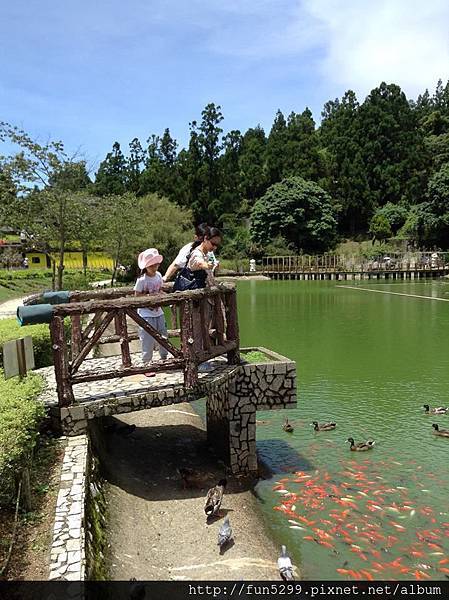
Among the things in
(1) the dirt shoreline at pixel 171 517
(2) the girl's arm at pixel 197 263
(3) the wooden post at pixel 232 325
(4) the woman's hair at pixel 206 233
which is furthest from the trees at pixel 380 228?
(2) the girl's arm at pixel 197 263

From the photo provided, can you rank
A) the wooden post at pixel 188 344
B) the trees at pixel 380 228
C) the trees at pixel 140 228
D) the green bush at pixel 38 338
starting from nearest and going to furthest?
1. the wooden post at pixel 188 344
2. the green bush at pixel 38 338
3. the trees at pixel 140 228
4. the trees at pixel 380 228

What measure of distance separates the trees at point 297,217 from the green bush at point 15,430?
200ft

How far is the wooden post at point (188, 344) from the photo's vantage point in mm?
7086

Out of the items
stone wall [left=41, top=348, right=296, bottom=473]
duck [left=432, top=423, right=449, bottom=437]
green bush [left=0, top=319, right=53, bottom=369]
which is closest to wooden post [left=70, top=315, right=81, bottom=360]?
stone wall [left=41, top=348, right=296, bottom=473]

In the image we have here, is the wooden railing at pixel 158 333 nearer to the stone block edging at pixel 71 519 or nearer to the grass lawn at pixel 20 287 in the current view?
the stone block edging at pixel 71 519

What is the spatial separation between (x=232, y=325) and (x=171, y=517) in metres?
2.92

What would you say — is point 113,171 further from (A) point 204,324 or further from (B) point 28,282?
(A) point 204,324

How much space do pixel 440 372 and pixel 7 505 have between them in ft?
43.9

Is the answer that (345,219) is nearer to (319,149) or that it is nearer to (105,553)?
(319,149)

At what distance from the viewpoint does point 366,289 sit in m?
45.3

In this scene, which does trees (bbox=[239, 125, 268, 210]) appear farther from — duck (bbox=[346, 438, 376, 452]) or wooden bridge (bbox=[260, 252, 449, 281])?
duck (bbox=[346, 438, 376, 452])

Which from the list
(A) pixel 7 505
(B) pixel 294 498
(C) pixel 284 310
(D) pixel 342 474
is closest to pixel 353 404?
(D) pixel 342 474

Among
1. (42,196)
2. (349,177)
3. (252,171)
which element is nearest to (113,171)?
(252,171)

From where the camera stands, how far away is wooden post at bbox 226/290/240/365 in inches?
325
